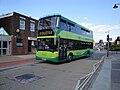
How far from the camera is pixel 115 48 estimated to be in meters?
61.4

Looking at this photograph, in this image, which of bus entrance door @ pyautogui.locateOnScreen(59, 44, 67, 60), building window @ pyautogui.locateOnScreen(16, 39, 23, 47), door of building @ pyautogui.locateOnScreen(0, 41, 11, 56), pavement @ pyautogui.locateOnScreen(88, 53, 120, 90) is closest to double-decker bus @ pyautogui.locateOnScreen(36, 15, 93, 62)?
bus entrance door @ pyautogui.locateOnScreen(59, 44, 67, 60)

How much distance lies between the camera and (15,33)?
23.3 m

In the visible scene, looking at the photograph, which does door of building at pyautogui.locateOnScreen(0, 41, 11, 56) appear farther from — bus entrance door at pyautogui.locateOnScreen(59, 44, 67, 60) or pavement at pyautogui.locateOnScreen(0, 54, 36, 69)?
bus entrance door at pyautogui.locateOnScreen(59, 44, 67, 60)

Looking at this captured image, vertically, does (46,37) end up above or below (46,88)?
above

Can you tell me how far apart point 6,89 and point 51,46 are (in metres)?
8.26

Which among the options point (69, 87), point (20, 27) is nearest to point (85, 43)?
point (20, 27)

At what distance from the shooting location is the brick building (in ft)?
72.2

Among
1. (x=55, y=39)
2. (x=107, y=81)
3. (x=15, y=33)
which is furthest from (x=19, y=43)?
(x=107, y=81)

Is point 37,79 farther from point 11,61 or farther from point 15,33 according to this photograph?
point 15,33

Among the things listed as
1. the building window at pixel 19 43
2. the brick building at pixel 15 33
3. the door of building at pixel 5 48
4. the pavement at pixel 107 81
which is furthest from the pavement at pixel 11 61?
A: the pavement at pixel 107 81

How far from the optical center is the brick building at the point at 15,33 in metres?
22.0

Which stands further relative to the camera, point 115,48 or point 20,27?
point 115,48

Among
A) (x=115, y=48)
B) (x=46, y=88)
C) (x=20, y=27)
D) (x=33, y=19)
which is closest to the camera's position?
(x=46, y=88)

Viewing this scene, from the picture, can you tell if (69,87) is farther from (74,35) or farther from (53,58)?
(74,35)
